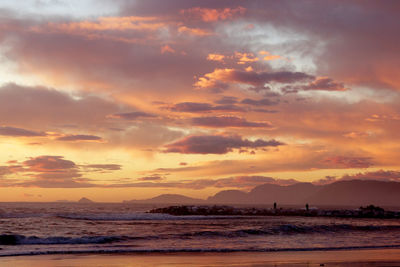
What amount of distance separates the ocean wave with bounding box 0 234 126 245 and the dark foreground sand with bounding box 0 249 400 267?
26.6 ft

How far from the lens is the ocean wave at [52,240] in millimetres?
31194

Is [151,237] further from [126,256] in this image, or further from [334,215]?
[334,215]

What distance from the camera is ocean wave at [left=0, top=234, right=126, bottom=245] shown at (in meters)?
31.2

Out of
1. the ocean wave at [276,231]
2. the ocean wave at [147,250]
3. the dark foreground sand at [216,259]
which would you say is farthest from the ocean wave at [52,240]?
A: the dark foreground sand at [216,259]

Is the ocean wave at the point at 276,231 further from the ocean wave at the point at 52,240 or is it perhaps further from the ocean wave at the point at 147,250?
the ocean wave at the point at 147,250

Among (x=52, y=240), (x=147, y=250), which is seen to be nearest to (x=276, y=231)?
(x=147, y=250)

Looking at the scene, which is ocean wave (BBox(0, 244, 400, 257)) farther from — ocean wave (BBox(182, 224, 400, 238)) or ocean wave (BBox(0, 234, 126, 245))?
ocean wave (BBox(182, 224, 400, 238))

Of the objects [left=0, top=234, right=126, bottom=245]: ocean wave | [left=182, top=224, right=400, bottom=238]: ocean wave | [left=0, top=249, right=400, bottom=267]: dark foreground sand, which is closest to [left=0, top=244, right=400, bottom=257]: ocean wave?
[left=0, top=249, right=400, bottom=267]: dark foreground sand

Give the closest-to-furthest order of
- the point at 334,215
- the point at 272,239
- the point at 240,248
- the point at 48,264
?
the point at 48,264, the point at 240,248, the point at 272,239, the point at 334,215

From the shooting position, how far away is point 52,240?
A: 32125 mm

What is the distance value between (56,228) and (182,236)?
12536 millimetres

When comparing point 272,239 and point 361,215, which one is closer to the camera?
point 272,239

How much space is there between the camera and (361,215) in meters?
78.2

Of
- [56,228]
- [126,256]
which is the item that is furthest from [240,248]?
[56,228]
